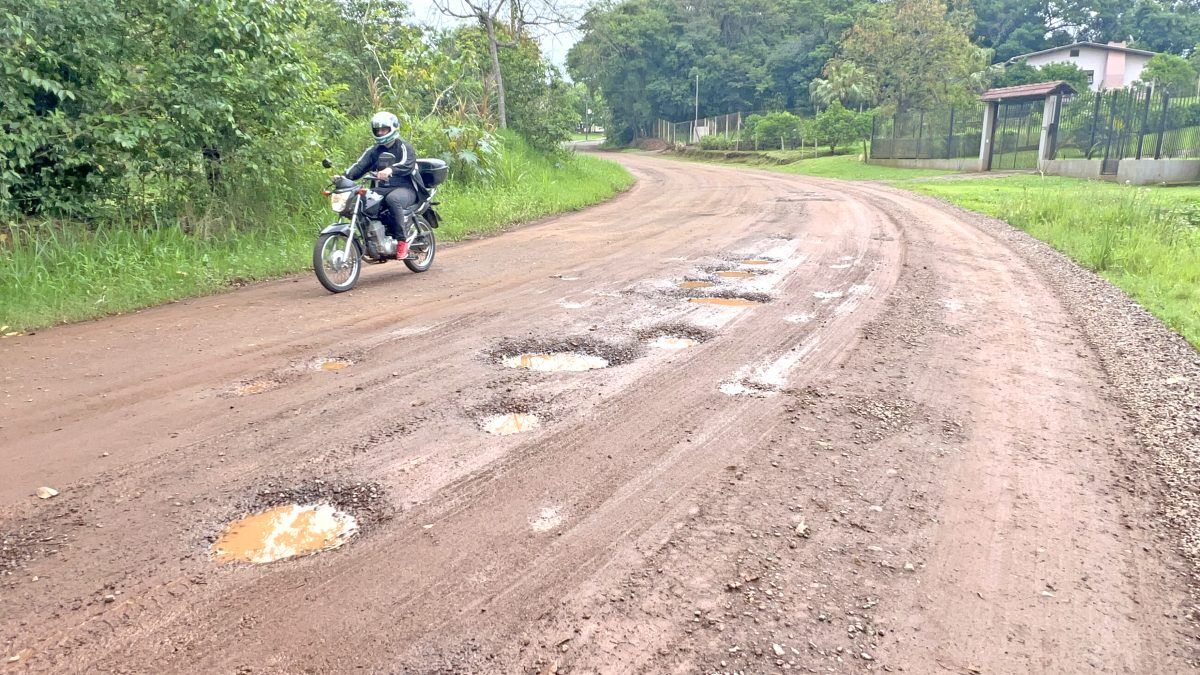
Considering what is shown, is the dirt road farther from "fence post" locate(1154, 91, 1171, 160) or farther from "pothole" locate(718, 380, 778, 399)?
"fence post" locate(1154, 91, 1171, 160)

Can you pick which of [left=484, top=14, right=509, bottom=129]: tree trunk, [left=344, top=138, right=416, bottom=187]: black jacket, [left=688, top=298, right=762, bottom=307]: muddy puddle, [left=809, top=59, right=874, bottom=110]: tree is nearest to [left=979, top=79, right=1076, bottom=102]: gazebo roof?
[left=809, top=59, right=874, bottom=110]: tree

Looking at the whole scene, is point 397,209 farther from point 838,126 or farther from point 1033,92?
point 838,126

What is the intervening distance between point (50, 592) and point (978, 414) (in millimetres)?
4016

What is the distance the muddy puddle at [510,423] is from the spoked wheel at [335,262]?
372 centimetres

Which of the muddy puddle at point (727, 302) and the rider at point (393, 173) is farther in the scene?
the rider at point (393, 173)

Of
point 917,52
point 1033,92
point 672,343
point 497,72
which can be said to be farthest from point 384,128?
point 917,52

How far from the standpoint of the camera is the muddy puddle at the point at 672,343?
5.15 m

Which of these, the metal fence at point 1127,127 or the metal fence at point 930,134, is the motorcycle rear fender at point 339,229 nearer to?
the metal fence at point 1127,127

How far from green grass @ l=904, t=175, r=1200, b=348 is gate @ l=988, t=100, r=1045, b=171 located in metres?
12.4

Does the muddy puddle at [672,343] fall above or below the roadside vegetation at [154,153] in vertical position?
below

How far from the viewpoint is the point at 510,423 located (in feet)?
12.6

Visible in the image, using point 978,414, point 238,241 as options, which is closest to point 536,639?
point 978,414

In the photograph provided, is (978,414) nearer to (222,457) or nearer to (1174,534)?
(1174,534)

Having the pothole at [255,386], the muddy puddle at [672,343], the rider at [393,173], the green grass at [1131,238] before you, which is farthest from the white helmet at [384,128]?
the green grass at [1131,238]
